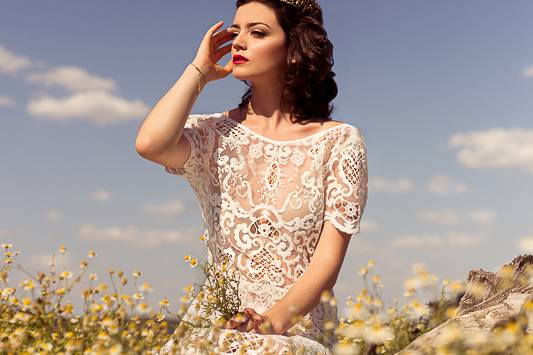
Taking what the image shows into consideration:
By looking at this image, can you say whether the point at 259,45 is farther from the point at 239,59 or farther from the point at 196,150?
the point at 196,150

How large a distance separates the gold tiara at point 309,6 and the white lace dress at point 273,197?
3.49 ft

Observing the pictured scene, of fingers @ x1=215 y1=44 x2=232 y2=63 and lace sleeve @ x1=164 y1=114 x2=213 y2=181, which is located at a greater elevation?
fingers @ x1=215 y1=44 x2=232 y2=63

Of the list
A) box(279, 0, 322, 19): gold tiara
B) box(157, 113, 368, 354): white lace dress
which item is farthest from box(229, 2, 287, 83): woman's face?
box(157, 113, 368, 354): white lace dress

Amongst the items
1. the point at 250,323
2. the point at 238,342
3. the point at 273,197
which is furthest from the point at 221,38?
the point at 238,342

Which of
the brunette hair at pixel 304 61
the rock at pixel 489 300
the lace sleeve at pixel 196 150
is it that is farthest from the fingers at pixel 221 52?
the rock at pixel 489 300

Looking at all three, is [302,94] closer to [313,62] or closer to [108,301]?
[313,62]

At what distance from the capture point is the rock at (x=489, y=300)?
14.6ft

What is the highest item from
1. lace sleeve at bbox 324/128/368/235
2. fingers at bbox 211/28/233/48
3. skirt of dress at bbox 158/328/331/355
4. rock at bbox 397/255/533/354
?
fingers at bbox 211/28/233/48

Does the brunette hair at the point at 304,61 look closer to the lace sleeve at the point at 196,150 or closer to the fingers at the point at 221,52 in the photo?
the fingers at the point at 221,52

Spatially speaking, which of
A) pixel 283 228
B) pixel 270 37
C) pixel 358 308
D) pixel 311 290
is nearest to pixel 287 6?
pixel 270 37

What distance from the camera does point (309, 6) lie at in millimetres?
5602

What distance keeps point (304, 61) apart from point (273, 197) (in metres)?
1.20

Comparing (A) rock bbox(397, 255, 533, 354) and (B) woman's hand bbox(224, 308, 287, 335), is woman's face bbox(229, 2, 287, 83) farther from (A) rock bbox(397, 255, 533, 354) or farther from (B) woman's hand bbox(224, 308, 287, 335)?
(A) rock bbox(397, 255, 533, 354)

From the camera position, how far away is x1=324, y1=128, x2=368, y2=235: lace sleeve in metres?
4.83
